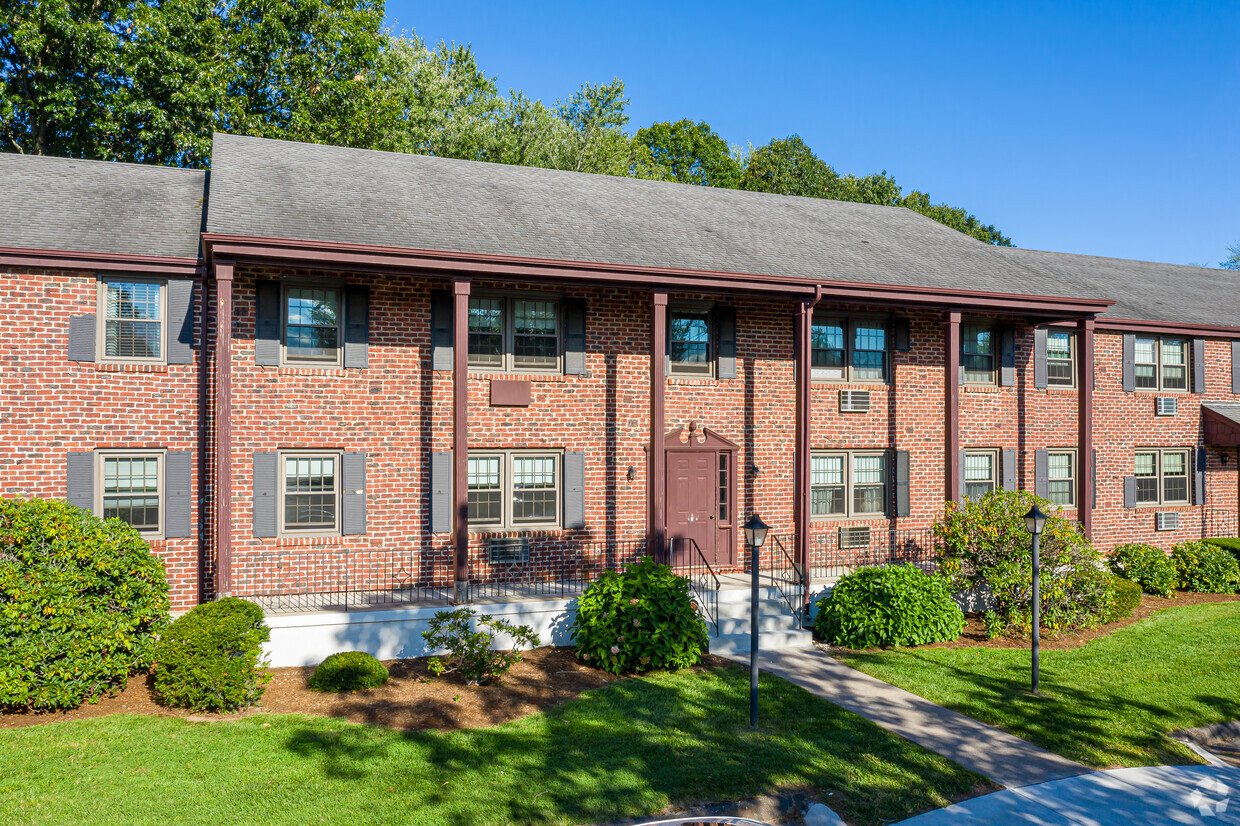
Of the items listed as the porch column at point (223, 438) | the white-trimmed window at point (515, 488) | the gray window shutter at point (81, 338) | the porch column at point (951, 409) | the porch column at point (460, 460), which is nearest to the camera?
the porch column at point (223, 438)

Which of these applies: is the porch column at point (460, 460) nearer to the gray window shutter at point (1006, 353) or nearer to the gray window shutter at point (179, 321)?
the gray window shutter at point (179, 321)

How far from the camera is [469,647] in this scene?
973cm

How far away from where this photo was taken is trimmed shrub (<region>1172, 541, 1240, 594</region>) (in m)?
15.2

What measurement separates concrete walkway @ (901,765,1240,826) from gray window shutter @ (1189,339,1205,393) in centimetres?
1280

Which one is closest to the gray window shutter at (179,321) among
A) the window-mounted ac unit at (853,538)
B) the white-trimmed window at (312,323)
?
the white-trimmed window at (312,323)

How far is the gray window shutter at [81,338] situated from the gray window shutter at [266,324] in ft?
7.20

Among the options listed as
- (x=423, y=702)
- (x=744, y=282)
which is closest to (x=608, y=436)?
(x=744, y=282)

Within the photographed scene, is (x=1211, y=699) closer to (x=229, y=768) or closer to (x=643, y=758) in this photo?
→ (x=643, y=758)

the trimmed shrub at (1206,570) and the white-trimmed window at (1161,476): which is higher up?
the white-trimmed window at (1161,476)

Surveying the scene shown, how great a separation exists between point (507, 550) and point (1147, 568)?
472 inches

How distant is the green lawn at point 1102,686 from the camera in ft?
26.6

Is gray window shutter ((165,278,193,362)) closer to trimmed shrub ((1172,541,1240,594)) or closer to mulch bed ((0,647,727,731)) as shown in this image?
mulch bed ((0,647,727,731))

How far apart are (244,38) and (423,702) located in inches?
817

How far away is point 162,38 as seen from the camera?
20.8 metres
